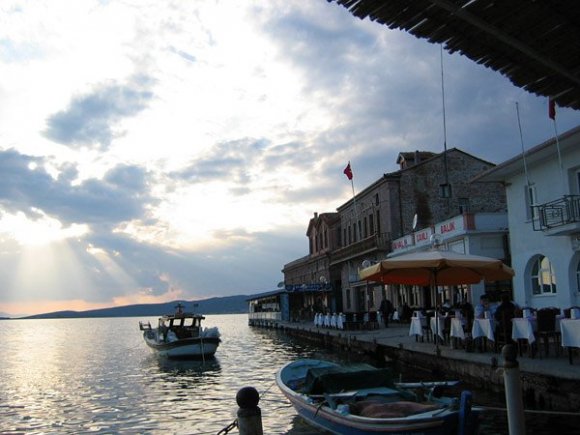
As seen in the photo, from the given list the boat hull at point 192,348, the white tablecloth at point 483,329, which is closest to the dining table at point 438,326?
the white tablecloth at point 483,329

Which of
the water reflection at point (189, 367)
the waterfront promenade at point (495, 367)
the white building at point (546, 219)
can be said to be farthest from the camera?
the water reflection at point (189, 367)

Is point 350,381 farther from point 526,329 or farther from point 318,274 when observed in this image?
point 318,274

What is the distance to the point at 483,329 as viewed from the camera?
16422 mm

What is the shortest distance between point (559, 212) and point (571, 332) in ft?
33.3

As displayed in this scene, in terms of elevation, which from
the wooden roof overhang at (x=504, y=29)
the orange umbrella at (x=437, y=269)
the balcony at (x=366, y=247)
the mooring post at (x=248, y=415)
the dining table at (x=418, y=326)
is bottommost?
the mooring post at (x=248, y=415)

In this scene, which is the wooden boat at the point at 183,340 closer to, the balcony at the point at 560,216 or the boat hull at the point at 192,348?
the boat hull at the point at 192,348

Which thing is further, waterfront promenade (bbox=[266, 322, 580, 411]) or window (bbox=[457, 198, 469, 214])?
window (bbox=[457, 198, 469, 214])

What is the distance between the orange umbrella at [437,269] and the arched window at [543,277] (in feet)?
23.9

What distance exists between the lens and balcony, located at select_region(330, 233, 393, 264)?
141 feet

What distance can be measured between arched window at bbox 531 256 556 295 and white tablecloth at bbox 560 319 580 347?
440 inches

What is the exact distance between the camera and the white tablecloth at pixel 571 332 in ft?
40.7

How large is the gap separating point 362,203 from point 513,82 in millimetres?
46098

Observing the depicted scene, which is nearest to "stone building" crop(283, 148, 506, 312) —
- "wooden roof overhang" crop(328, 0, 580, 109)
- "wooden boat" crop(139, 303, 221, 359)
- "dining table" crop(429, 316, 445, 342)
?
"wooden boat" crop(139, 303, 221, 359)

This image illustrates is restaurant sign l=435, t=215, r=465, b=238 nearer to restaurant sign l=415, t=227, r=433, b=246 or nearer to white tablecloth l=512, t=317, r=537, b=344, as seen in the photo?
restaurant sign l=415, t=227, r=433, b=246
